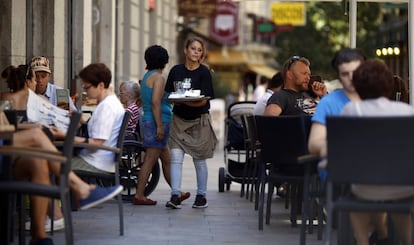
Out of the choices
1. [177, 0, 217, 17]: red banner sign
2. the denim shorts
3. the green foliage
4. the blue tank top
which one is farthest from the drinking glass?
the green foliage

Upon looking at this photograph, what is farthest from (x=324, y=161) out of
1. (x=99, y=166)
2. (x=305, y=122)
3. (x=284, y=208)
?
(x=284, y=208)

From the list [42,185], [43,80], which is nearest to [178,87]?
[43,80]

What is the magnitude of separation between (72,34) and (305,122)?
27.0 ft

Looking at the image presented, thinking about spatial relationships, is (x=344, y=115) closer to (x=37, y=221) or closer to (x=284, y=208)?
(x=37, y=221)

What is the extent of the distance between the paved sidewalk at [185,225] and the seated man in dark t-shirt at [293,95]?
1100 mm

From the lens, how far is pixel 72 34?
680 inches

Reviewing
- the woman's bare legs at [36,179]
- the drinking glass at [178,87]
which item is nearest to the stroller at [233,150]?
the drinking glass at [178,87]

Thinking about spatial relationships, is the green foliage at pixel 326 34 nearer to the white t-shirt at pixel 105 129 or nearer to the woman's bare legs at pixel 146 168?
the woman's bare legs at pixel 146 168

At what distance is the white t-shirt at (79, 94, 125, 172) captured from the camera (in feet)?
31.0

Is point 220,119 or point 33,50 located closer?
point 33,50

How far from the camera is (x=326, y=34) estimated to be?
46.8 metres

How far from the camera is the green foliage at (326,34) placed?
40.8 m

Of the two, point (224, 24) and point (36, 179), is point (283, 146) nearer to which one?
point (36, 179)

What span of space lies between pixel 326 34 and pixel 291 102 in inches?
1419
